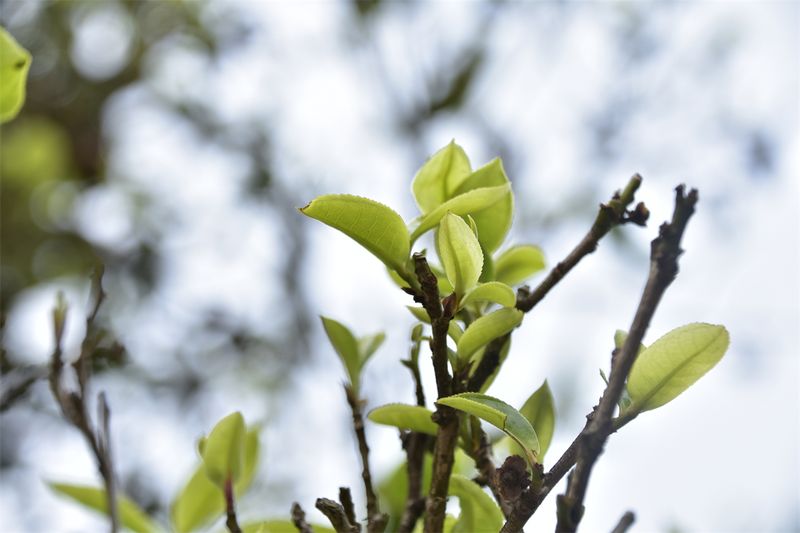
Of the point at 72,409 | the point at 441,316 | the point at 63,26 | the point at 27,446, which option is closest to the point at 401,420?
the point at 441,316

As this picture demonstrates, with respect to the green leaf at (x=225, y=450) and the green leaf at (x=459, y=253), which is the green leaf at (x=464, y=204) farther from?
the green leaf at (x=225, y=450)

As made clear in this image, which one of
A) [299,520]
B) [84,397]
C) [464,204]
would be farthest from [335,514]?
[84,397]

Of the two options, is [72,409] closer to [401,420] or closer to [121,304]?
[401,420]

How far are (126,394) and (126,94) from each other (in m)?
1.33

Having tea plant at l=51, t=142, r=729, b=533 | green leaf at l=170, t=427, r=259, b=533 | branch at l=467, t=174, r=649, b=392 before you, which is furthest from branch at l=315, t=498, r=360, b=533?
green leaf at l=170, t=427, r=259, b=533

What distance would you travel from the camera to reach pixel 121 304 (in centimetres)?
304

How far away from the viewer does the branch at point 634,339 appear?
0.94 feet

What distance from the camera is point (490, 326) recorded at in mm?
429

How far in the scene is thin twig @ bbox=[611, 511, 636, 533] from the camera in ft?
1.01

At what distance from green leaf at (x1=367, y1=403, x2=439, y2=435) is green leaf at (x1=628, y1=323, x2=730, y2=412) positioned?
123 millimetres

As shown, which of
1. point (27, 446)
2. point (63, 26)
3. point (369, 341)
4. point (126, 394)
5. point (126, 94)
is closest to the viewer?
point (369, 341)

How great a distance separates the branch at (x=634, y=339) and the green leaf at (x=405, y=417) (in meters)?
0.17

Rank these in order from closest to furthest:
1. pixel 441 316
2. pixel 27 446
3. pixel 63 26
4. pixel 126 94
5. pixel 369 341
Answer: pixel 441 316
pixel 369 341
pixel 27 446
pixel 63 26
pixel 126 94

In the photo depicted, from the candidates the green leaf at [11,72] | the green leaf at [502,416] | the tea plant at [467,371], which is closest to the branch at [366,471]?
the tea plant at [467,371]
